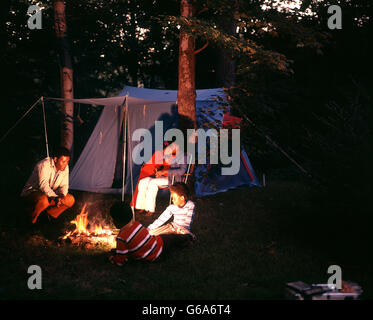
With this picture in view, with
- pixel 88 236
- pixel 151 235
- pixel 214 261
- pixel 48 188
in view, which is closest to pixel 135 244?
pixel 151 235

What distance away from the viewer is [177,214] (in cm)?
485

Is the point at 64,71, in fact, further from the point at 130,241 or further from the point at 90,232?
the point at 130,241

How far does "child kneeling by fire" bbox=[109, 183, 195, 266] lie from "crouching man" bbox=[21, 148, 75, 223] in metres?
1.48

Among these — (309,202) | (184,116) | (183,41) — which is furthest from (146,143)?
(309,202)

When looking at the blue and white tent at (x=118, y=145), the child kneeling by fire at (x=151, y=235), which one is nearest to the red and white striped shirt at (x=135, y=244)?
the child kneeling by fire at (x=151, y=235)

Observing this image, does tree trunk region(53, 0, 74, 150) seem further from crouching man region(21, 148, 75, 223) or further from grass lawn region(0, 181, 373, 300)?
crouching man region(21, 148, 75, 223)

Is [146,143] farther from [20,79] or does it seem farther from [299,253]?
[20,79]

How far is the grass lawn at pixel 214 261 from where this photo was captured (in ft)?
11.6

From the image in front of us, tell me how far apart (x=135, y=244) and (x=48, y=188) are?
6.36 feet

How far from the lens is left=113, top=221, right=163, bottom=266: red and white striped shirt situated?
3.96 meters

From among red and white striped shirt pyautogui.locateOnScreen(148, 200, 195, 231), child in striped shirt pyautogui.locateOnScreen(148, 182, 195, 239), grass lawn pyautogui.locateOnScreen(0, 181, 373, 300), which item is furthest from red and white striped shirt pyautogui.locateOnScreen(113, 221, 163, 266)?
red and white striped shirt pyautogui.locateOnScreen(148, 200, 195, 231)

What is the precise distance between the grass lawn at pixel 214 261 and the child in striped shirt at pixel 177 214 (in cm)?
28

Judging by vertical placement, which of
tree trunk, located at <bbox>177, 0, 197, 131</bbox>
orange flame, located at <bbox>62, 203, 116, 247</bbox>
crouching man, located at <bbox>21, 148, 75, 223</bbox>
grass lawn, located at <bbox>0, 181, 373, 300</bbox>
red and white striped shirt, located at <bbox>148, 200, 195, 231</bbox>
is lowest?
grass lawn, located at <bbox>0, 181, 373, 300</bbox>

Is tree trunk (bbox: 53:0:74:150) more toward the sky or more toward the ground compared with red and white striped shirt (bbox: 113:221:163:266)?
more toward the sky
